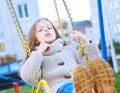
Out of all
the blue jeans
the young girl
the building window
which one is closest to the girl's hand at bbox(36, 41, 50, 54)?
the young girl

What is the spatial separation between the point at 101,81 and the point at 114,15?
38.9m

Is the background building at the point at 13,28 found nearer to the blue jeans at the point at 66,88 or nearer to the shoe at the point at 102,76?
the blue jeans at the point at 66,88

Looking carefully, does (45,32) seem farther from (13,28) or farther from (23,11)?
(23,11)

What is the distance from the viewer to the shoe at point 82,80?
157 centimetres

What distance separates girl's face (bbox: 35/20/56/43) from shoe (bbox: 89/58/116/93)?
632 mm

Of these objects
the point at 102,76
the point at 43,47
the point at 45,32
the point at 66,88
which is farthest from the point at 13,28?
the point at 102,76

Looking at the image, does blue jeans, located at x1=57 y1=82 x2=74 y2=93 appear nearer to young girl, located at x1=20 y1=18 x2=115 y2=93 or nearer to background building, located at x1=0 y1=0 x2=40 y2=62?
young girl, located at x1=20 y1=18 x2=115 y2=93

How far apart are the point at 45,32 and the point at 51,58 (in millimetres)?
155

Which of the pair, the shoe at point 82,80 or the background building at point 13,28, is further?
the background building at point 13,28

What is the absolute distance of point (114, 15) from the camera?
131 ft

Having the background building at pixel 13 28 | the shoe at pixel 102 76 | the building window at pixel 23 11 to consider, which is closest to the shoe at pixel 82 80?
the shoe at pixel 102 76

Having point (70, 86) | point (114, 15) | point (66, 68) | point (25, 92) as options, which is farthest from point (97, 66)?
point (114, 15)

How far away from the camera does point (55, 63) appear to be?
86.1 inches

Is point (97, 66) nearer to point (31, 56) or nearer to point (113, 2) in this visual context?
point (31, 56)
